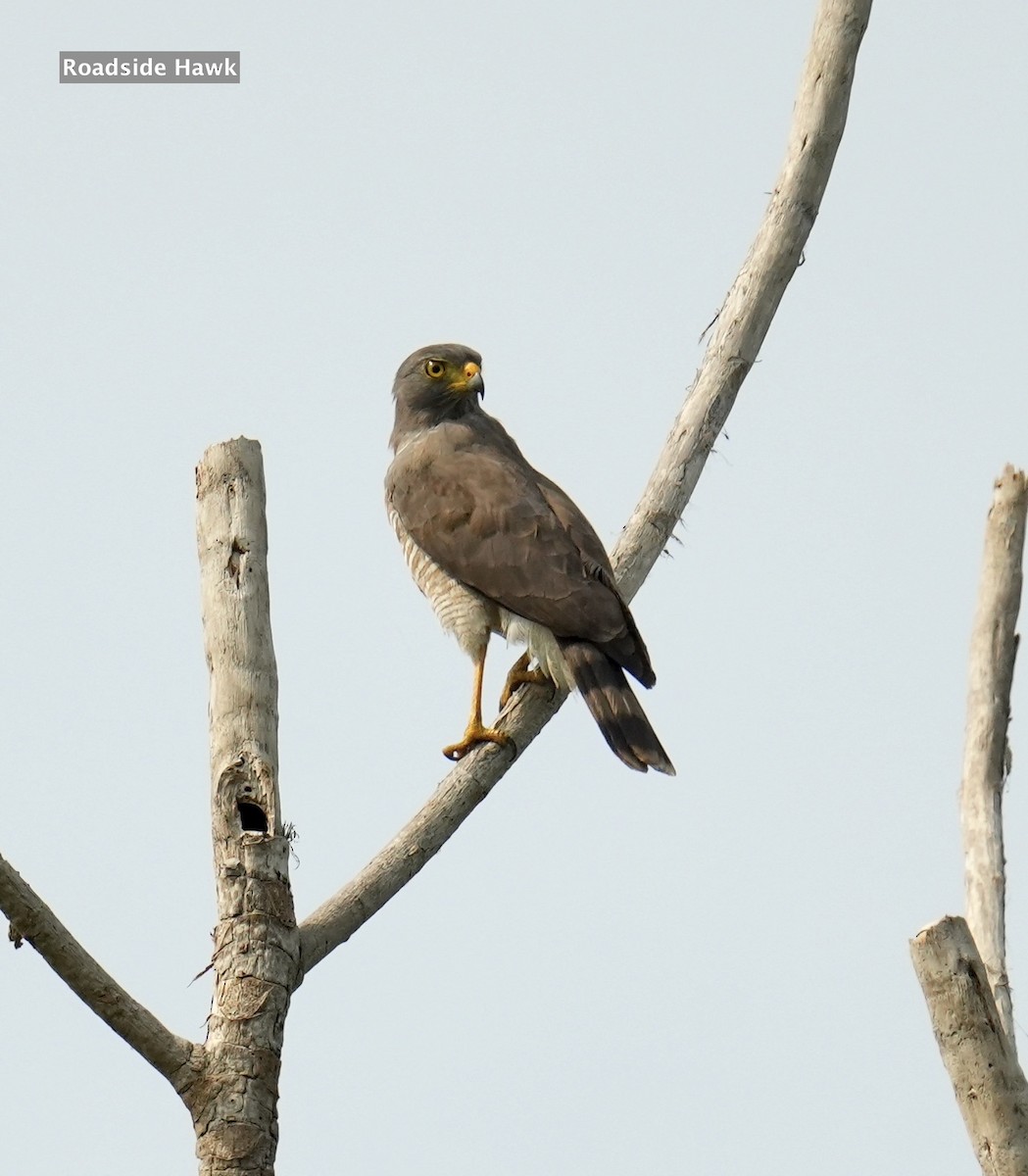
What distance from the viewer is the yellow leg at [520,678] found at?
610cm

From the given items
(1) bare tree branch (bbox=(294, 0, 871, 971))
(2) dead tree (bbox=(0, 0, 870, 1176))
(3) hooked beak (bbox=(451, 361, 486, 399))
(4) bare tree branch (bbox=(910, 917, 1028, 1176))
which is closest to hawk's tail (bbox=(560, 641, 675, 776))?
(1) bare tree branch (bbox=(294, 0, 871, 971))

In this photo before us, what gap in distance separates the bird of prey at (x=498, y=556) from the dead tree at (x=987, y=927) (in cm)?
101

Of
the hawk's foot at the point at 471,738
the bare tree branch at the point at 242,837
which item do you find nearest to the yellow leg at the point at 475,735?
the hawk's foot at the point at 471,738

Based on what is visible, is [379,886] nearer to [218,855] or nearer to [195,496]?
[218,855]

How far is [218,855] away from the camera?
4238 mm

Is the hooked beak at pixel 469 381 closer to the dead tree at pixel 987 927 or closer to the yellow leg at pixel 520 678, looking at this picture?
the yellow leg at pixel 520 678

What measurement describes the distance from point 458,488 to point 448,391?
667mm

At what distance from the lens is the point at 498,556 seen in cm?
622

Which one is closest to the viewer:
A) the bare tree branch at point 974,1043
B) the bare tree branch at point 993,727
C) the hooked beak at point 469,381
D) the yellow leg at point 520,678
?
the bare tree branch at point 974,1043

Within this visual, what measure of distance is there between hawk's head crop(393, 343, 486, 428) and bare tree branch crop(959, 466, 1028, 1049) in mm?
2271

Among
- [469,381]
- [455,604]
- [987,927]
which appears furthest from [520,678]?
[987,927]

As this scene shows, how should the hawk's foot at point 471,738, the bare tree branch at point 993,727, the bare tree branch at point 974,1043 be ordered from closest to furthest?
the bare tree branch at point 974,1043 → the bare tree branch at point 993,727 → the hawk's foot at point 471,738

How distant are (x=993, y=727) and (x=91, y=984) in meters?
2.86

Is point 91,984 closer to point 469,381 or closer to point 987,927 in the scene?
point 987,927
